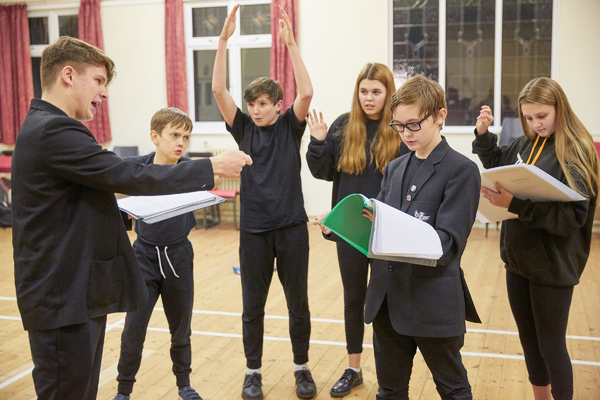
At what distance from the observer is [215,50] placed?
817 centimetres

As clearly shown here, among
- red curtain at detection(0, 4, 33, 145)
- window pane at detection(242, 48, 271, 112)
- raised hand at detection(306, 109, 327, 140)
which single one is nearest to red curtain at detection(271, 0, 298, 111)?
window pane at detection(242, 48, 271, 112)

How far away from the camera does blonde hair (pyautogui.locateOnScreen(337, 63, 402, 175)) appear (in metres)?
2.66

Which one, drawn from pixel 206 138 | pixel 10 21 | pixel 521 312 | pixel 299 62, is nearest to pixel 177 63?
pixel 206 138

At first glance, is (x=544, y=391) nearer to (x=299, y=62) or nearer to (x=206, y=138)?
(x=299, y=62)

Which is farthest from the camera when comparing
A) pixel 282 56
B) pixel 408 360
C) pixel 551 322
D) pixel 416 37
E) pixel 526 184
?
pixel 282 56

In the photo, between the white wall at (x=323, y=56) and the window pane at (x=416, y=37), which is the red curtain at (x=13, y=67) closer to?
the white wall at (x=323, y=56)

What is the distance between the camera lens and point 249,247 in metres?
2.76

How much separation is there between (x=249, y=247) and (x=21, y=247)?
1236mm

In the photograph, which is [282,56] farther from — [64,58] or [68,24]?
[64,58]

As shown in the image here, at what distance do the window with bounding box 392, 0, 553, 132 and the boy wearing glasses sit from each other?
594cm

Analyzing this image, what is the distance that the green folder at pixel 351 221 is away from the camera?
1.79m

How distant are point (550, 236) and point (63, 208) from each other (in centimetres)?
175

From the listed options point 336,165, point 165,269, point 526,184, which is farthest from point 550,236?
point 165,269

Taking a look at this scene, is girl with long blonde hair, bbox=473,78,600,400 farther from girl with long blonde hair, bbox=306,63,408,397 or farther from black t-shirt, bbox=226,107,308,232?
black t-shirt, bbox=226,107,308,232
